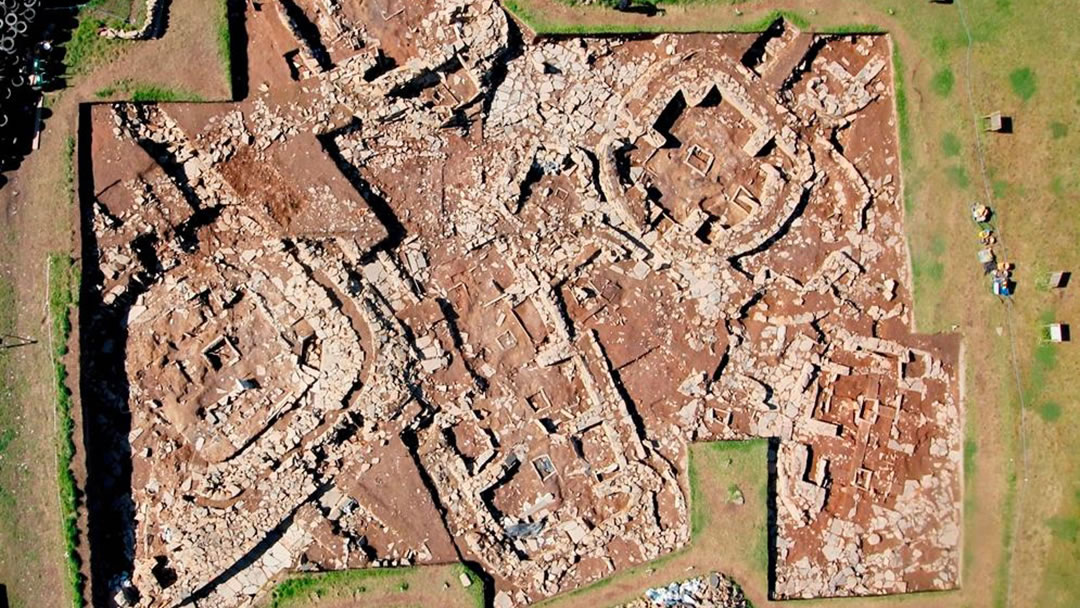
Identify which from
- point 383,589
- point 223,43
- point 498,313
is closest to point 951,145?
point 498,313

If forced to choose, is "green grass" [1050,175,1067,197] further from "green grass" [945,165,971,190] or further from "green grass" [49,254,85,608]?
"green grass" [49,254,85,608]

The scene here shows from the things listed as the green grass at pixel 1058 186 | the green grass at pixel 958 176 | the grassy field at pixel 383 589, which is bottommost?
the grassy field at pixel 383 589

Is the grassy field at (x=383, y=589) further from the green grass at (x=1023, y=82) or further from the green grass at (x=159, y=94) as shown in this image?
the green grass at (x=1023, y=82)

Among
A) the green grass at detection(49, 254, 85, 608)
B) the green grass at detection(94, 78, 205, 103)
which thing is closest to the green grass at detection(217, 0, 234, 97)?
the green grass at detection(94, 78, 205, 103)

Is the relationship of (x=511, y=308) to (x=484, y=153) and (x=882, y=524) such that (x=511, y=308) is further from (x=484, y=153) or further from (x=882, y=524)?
(x=882, y=524)

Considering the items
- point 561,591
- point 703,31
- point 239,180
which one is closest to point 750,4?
point 703,31

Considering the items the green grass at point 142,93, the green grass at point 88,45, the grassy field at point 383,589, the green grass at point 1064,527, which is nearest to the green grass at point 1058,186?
the green grass at point 1064,527

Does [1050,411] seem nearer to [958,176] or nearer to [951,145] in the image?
[958,176]
